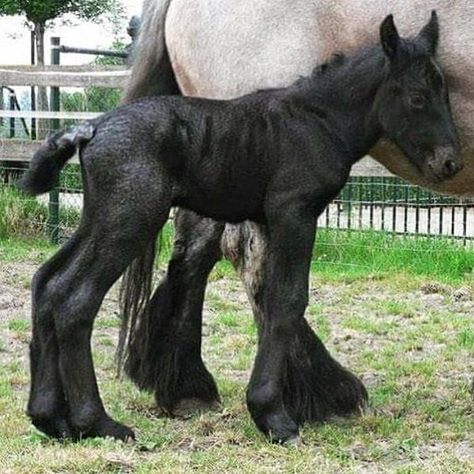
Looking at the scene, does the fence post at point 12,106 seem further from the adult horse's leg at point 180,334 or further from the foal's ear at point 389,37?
the foal's ear at point 389,37

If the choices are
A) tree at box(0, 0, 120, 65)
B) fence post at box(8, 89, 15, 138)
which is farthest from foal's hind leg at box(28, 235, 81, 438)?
tree at box(0, 0, 120, 65)

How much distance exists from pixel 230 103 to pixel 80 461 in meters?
1.40

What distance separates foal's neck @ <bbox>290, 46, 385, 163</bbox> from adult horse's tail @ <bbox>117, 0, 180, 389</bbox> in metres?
0.98

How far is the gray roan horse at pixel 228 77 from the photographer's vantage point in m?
4.35

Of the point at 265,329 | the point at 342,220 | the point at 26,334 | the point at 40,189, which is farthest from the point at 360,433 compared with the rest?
the point at 342,220

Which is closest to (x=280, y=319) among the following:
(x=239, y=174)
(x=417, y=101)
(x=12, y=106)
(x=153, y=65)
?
(x=239, y=174)

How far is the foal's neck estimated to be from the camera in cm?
413

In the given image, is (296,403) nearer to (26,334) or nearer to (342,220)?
(26,334)

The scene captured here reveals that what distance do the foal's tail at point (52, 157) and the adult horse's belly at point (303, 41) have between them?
0.81 m

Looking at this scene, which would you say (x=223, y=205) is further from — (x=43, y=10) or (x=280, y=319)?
(x=43, y=10)

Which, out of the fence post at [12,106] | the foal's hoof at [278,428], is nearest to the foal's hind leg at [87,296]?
the foal's hoof at [278,428]

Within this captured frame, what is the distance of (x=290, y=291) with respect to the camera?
4074mm

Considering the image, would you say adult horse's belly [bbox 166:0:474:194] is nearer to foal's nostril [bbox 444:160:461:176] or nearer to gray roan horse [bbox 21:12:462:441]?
gray roan horse [bbox 21:12:462:441]

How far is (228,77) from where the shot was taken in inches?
180
